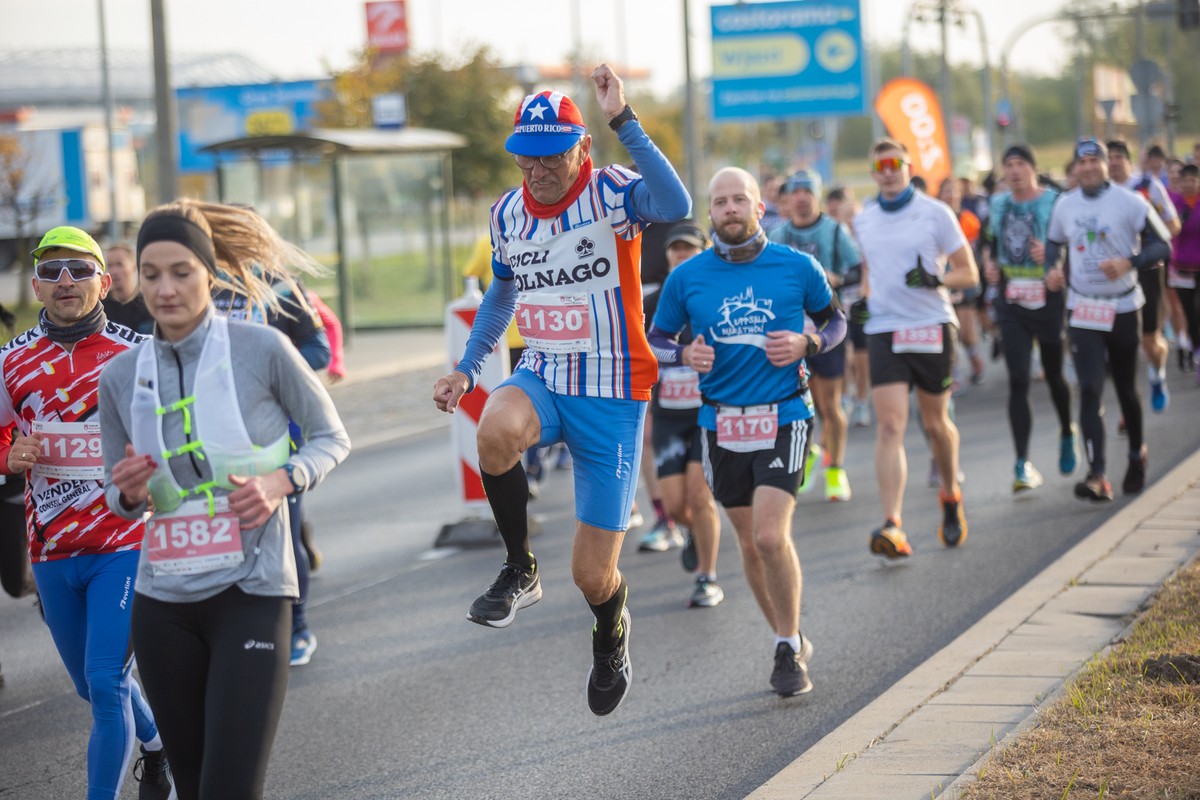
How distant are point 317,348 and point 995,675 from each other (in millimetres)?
3561

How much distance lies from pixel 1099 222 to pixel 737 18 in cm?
2100

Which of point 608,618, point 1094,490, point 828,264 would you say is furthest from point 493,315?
point 1094,490

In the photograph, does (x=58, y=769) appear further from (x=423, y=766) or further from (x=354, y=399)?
(x=354, y=399)

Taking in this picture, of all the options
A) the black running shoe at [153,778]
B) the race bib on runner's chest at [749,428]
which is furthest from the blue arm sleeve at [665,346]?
the black running shoe at [153,778]

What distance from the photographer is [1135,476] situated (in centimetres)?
1062

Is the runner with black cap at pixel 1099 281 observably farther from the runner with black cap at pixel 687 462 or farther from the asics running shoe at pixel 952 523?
the runner with black cap at pixel 687 462

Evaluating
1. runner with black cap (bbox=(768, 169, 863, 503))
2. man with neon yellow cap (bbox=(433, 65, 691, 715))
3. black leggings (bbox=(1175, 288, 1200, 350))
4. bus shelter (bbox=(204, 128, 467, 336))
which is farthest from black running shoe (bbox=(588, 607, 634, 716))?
bus shelter (bbox=(204, 128, 467, 336))

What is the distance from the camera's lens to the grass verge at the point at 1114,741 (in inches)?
178

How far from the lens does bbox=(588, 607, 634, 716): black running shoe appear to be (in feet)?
18.7

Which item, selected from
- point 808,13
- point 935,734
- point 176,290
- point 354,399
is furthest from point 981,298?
point 176,290

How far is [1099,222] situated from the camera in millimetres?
10492

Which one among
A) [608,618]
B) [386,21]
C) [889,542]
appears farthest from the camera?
[386,21]

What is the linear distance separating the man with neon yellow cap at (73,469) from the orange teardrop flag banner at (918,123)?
15.1 m

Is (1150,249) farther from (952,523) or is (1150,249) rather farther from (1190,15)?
(1190,15)
